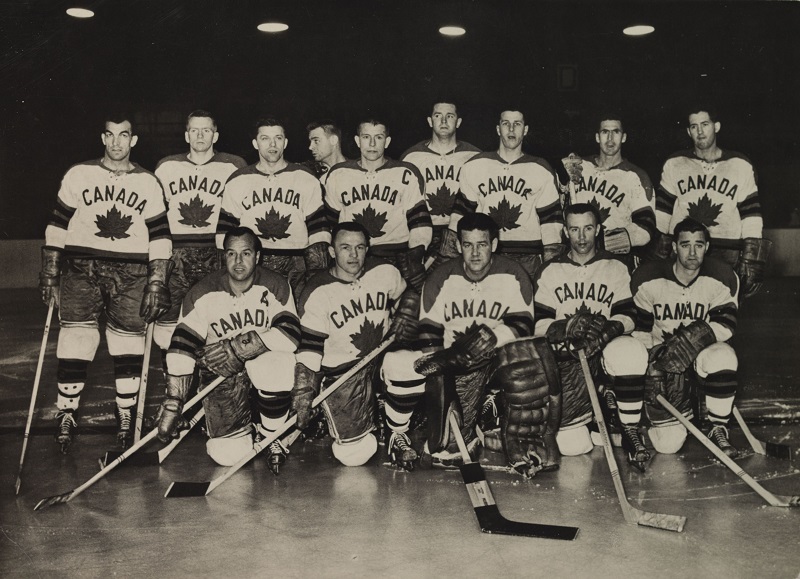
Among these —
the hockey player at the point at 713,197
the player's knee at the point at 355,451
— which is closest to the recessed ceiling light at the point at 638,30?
the hockey player at the point at 713,197

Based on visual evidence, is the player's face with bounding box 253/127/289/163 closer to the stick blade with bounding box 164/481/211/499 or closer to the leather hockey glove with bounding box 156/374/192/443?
the leather hockey glove with bounding box 156/374/192/443

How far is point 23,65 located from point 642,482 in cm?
655

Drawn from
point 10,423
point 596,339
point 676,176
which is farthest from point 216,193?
point 676,176

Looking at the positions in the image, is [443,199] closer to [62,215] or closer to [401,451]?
[401,451]

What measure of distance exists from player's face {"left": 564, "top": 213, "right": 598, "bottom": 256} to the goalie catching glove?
4.81 feet

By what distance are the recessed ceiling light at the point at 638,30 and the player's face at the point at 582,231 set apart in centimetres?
474

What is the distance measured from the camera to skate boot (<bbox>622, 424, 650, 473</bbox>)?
3.83 m

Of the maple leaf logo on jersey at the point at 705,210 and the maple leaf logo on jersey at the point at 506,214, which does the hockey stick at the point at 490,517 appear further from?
the maple leaf logo on jersey at the point at 705,210

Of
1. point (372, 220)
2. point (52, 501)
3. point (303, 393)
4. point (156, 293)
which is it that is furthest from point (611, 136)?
point (52, 501)

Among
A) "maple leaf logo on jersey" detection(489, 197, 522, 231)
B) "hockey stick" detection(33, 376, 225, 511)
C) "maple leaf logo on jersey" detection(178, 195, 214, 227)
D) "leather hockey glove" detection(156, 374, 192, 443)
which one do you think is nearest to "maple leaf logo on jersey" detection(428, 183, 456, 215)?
"maple leaf logo on jersey" detection(489, 197, 522, 231)

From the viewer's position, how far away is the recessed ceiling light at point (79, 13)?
7.85 metres

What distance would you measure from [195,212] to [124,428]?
115cm

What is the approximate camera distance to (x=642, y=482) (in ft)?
12.1

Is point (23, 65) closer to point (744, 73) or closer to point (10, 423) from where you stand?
→ point (10, 423)
